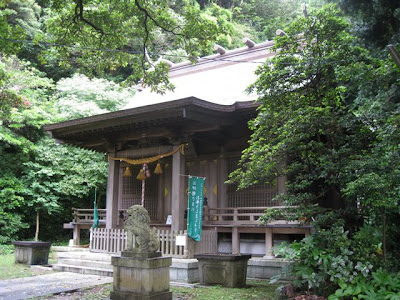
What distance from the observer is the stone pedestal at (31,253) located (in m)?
13.5

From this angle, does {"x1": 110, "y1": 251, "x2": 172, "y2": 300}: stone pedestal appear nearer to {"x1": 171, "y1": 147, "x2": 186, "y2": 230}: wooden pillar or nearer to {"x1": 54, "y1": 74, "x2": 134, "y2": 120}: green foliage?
{"x1": 171, "y1": 147, "x2": 186, "y2": 230}: wooden pillar

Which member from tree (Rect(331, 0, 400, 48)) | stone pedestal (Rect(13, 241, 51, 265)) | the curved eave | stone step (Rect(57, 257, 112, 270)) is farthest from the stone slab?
tree (Rect(331, 0, 400, 48))

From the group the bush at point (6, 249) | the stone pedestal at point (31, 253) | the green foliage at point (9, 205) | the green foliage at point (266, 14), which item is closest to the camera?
the stone pedestal at point (31, 253)

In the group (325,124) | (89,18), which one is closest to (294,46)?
(325,124)

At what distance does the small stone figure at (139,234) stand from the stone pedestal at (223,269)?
2.00 meters

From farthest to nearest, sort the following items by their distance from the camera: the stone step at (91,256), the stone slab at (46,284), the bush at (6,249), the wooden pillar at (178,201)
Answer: the bush at (6,249), the stone step at (91,256), the wooden pillar at (178,201), the stone slab at (46,284)

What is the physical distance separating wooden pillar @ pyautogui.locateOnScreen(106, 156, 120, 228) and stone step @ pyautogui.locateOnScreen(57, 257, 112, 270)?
5.30 feet

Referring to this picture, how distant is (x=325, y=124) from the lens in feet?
25.1

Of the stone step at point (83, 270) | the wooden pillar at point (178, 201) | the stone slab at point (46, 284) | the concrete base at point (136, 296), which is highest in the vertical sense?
the wooden pillar at point (178, 201)

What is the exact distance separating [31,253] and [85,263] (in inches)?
101

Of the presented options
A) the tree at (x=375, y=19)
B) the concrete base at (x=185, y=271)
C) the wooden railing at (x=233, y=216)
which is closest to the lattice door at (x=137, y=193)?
the wooden railing at (x=233, y=216)

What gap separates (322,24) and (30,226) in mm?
19452

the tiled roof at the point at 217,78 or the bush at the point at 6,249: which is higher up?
the tiled roof at the point at 217,78

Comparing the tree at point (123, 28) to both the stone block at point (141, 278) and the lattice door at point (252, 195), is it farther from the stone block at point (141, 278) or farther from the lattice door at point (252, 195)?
the stone block at point (141, 278)
